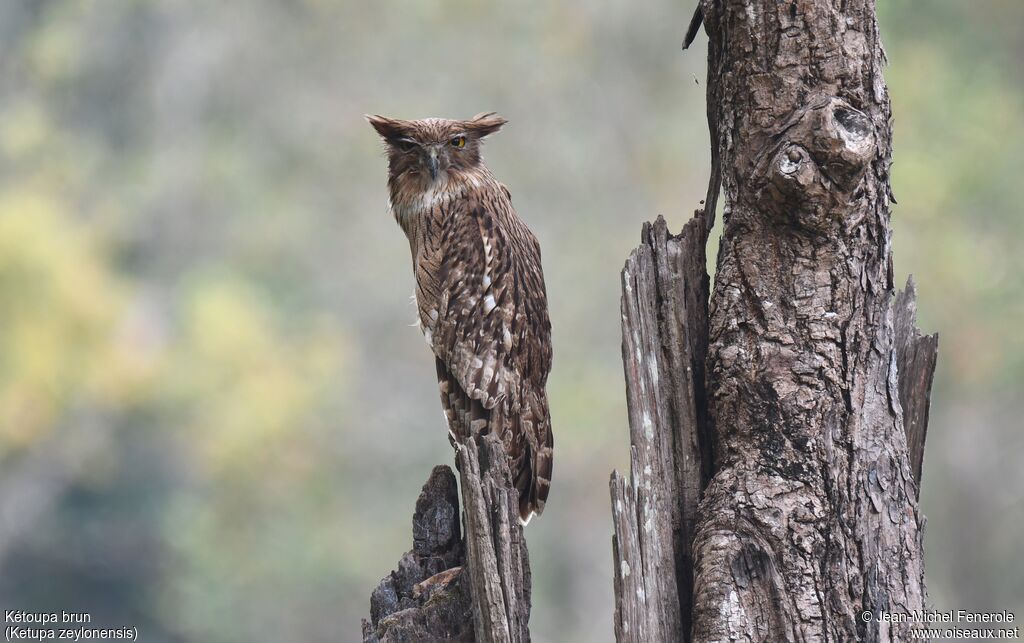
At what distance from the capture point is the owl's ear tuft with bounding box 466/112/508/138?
264 cm

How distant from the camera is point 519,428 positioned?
249cm

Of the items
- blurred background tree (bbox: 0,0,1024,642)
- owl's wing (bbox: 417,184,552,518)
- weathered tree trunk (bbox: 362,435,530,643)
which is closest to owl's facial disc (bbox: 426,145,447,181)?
owl's wing (bbox: 417,184,552,518)

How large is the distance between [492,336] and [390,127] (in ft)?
1.87

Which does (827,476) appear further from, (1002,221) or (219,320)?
(219,320)

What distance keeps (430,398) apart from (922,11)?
4.07 meters

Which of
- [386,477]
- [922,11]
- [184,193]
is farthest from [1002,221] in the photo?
[184,193]

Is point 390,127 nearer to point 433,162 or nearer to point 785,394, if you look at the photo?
point 433,162

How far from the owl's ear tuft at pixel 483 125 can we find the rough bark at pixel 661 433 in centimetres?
85

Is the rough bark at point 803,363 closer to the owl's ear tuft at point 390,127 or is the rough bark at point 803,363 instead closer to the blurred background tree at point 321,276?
the owl's ear tuft at point 390,127

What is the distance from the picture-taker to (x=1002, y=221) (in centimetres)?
640

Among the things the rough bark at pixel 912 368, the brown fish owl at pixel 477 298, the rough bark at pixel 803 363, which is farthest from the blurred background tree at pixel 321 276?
the rough bark at pixel 803 363

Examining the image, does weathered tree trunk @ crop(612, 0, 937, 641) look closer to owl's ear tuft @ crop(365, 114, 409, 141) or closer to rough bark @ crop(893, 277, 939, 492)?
rough bark @ crop(893, 277, 939, 492)

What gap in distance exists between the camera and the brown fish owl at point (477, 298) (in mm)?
2477

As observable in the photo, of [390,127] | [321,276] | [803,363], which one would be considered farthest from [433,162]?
[321,276]
